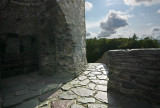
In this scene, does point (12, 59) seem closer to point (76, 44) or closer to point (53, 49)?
point (53, 49)

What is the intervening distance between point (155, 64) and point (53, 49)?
3.05 metres

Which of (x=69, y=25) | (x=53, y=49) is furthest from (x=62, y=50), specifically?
(x=69, y=25)

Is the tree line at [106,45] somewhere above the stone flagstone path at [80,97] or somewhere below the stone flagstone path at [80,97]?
above

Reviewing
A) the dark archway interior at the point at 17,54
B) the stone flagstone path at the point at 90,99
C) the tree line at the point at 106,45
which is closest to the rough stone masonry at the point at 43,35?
the dark archway interior at the point at 17,54

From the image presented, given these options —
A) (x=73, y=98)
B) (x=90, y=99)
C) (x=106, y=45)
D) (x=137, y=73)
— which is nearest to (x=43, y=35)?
(x=73, y=98)

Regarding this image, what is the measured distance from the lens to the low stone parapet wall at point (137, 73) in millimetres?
1565

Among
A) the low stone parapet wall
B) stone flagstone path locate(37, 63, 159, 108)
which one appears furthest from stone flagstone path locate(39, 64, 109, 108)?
the low stone parapet wall

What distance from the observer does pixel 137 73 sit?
1789mm

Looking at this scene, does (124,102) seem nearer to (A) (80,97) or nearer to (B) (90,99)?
(B) (90,99)

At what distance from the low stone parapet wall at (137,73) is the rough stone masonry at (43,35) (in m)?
1.59

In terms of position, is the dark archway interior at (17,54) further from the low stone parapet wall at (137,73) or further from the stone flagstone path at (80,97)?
the low stone parapet wall at (137,73)

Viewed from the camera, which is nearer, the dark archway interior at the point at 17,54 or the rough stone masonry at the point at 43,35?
the rough stone masonry at the point at 43,35

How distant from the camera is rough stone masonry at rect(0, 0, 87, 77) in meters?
3.21

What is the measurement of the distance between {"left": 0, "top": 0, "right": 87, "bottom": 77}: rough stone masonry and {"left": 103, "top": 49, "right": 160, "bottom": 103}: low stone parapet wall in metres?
1.59
